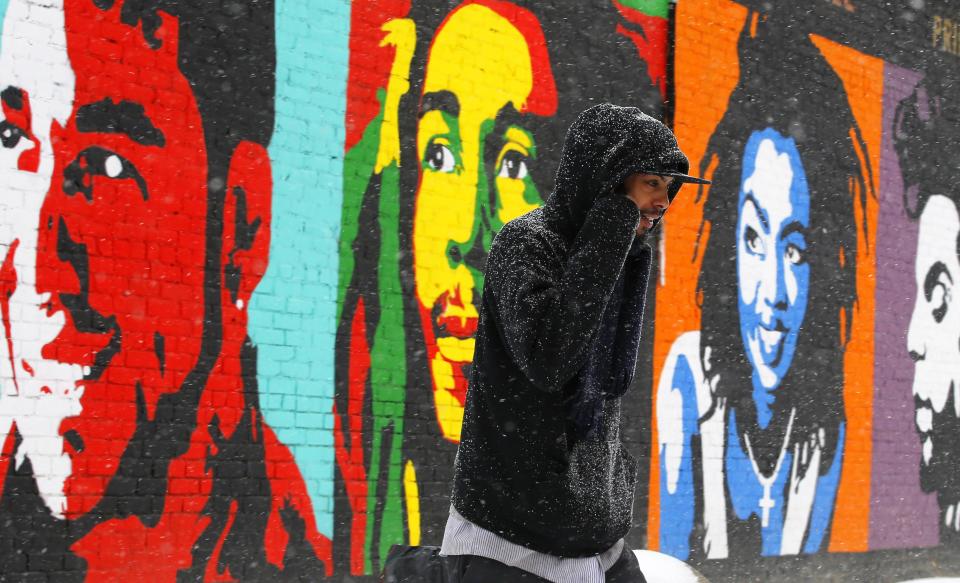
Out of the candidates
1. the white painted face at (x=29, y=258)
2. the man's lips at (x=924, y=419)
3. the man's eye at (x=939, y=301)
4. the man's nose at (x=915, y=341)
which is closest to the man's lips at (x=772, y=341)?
the man's nose at (x=915, y=341)

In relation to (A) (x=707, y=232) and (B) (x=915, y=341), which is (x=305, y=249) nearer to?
(A) (x=707, y=232)

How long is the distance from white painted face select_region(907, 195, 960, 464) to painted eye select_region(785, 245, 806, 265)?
2.08 metres

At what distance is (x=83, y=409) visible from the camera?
21.0 feet

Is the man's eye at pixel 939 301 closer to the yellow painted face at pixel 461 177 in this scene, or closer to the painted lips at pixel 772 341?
the painted lips at pixel 772 341

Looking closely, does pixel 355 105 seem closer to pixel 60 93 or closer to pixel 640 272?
pixel 60 93

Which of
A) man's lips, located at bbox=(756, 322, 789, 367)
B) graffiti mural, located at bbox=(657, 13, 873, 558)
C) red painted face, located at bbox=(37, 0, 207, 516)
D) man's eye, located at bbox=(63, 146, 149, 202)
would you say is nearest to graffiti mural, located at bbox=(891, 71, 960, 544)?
graffiti mural, located at bbox=(657, 13, 873, 558)

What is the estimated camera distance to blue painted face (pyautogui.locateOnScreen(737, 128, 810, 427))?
1101 centimetres

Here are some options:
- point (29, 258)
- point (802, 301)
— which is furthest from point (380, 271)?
point (802, 301)

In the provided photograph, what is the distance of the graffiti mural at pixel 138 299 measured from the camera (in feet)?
20.5

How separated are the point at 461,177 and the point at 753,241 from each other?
376 cm

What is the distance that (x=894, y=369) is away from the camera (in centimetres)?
1264

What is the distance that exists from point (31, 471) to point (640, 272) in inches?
165

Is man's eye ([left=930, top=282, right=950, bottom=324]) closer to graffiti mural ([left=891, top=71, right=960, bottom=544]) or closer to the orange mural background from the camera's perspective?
graffiti mural ([left=891, top=71, right=960, bottom=544])

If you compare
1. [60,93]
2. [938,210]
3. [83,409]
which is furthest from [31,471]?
[938,210]
